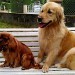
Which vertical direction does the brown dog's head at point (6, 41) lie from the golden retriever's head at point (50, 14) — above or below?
below

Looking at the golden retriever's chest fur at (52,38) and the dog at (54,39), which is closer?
the dog at (54,39)

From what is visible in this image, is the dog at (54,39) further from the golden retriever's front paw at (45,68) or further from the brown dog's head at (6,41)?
the brown dog's head at (6,41)

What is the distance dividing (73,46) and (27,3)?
13836 mm

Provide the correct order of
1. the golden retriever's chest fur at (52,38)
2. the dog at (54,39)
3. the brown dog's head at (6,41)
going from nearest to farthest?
the brown dog's head at (6,41), the dog at (54,39), the golden retriever's chest fur at (52,38)

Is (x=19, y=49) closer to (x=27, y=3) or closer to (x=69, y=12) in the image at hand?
(x=69, y=12)

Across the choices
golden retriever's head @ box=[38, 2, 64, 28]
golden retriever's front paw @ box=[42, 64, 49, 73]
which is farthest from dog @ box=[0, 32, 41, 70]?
golden retriever's head @ box=[38, 2, 64, 28]

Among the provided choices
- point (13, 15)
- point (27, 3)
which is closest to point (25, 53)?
point (13, 15)

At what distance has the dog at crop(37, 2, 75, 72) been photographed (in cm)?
528

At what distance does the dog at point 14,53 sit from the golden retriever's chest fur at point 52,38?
12.9 inches

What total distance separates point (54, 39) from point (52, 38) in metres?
0.04

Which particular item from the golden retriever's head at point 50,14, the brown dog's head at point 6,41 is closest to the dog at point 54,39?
the golden retriever's head at point 50,14

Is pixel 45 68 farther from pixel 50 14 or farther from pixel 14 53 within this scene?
pixel 50 14

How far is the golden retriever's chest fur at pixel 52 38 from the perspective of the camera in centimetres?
543

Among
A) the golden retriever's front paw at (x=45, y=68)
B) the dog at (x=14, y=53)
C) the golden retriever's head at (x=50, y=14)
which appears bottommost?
the golden retriever's front paw at (x=45, y=68)
